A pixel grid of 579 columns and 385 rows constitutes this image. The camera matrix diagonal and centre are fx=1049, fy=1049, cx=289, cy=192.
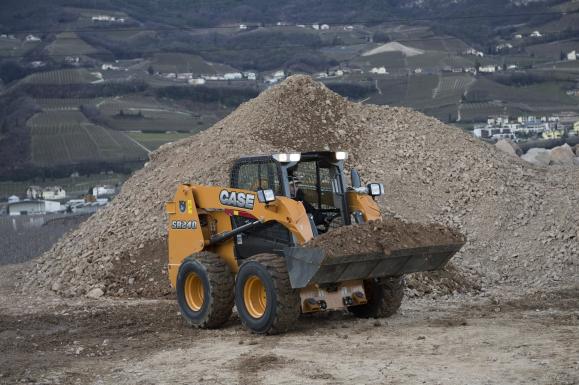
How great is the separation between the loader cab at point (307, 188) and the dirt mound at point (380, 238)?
34.1 inches

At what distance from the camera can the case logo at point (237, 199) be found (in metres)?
12.3

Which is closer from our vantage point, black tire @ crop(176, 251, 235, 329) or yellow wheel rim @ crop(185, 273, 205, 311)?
black tire @ crop(176, 251, 235, 329)

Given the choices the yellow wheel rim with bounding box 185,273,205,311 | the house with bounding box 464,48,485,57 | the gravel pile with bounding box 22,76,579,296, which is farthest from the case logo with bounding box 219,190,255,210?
the house with bounding box 464,48,485,57

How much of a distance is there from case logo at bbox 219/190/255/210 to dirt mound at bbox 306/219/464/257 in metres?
1.16

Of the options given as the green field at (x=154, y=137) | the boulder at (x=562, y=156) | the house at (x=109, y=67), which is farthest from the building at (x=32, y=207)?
the house at (x=109, y=67)

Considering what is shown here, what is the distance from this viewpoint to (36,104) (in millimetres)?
58312

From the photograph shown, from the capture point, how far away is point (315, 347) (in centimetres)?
1106

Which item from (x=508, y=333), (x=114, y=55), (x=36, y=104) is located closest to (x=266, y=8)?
(x=114, y=55)

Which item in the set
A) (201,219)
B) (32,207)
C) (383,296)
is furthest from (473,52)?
(383,296)

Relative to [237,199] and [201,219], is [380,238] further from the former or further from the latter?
[201,219]

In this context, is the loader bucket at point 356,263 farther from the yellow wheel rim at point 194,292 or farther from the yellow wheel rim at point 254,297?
the yellow wheel rim at point 194,292

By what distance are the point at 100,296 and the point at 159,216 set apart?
7.76 feet

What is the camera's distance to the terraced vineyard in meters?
45.9

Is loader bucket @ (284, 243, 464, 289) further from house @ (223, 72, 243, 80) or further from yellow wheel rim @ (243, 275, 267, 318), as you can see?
house @ (223, 72, 243, 80)
